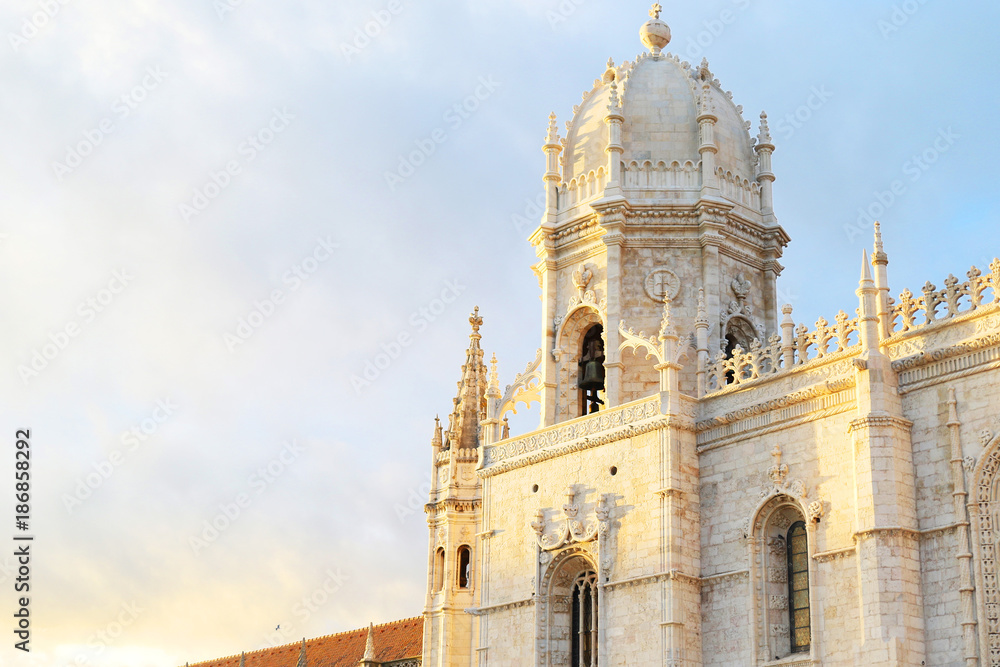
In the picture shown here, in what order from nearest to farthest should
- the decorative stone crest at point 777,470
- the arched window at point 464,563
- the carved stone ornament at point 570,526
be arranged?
the decorative stone crest at point 777,470, the carved stone ornament at point 570,526, the arched window at point 464,563

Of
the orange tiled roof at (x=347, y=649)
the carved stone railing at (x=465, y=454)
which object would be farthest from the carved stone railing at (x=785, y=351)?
the orange tiled roof at (x=347, y=649)

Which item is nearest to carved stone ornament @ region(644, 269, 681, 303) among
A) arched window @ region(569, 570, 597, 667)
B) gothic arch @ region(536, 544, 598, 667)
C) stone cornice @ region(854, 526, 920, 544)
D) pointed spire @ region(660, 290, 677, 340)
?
pointed spire @ region(660, 290, 677, 340)

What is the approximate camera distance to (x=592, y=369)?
106 ft

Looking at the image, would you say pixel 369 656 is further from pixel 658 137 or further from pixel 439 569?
pixel 658 137

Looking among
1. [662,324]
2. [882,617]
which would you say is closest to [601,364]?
[662,324]

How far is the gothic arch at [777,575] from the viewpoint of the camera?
85.0 ft

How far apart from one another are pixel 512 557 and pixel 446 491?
260 inches

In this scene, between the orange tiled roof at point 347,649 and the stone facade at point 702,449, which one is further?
the orange tiled roof at point 347,649

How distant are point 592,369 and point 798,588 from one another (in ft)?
27.1

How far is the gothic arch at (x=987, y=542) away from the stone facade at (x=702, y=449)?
1.6 inches

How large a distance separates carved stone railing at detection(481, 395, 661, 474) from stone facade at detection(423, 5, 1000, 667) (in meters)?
0.06

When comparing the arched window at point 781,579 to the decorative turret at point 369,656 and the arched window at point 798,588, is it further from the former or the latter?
the decorative turret at point 369,656

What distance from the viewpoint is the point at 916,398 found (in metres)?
24.9

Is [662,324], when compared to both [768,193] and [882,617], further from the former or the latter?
[882,617]
